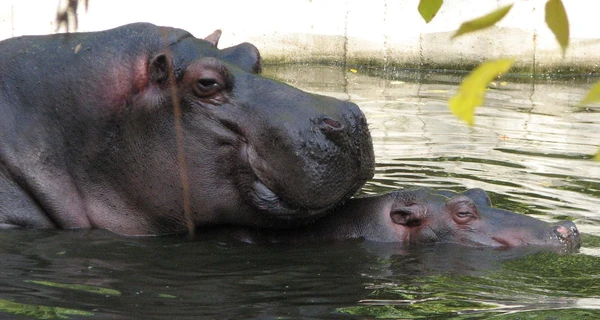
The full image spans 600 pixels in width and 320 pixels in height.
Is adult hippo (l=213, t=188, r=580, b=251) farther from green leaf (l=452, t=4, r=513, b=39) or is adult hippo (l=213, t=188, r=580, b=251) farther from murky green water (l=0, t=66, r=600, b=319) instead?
green leaf (l=452, t=4, r=513, b=39)

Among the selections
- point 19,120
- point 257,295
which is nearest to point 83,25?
point 19,120

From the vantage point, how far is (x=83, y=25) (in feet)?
41.6

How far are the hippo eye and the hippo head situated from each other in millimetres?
1297

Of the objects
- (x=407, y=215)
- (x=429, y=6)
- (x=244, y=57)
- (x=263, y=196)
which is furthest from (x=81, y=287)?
(x=429, y=6)

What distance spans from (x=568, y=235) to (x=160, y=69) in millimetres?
2317

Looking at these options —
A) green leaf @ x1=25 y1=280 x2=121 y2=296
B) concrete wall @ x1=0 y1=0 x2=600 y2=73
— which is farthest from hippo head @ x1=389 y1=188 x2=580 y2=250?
concrete wall @ x1=0 y1=0 x2=600 y2=73

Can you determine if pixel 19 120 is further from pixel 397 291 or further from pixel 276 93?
pixel 397 291

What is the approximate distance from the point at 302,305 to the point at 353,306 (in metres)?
0.21

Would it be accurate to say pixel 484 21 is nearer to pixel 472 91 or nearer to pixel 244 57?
pixel 472 91

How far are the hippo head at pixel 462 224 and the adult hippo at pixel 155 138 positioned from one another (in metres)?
0.78

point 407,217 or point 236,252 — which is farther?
point 407,217

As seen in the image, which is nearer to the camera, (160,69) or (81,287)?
(81,287)

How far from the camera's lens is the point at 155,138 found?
4.66m

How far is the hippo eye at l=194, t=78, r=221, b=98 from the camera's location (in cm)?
454
